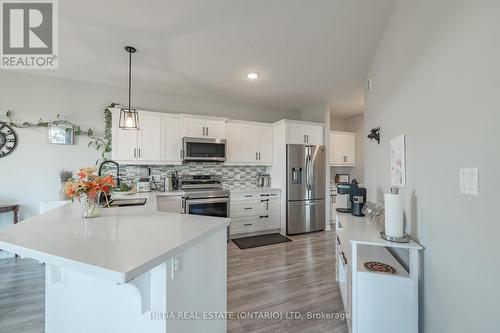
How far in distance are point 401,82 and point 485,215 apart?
1274mm

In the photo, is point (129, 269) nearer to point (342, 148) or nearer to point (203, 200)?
point (203, 200)

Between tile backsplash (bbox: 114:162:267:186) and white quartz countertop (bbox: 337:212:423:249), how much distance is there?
8.70 feet

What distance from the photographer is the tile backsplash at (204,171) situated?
379 centimetres

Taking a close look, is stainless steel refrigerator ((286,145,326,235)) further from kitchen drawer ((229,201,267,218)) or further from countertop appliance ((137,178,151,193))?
countertop appliance ((137,178,151,193))

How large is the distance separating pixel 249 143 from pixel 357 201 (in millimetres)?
2596

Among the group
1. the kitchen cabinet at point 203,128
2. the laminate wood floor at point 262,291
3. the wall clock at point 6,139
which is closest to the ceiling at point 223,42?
the kitchen cabinet at point 203,128

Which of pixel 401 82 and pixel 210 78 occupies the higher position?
pixel 210 78

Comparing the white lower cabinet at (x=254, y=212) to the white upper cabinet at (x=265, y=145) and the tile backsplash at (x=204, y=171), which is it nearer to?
the tile backsplash at (x=204, y=171)

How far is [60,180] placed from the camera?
337 cm

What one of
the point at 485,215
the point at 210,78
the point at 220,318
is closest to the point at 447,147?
the point at 485,215

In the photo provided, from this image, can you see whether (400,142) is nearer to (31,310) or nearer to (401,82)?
(401,82)

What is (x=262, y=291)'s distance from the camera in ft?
7.53

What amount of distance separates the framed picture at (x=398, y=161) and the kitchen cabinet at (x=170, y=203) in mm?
2970

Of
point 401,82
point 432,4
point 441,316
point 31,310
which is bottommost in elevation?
point 31,310
